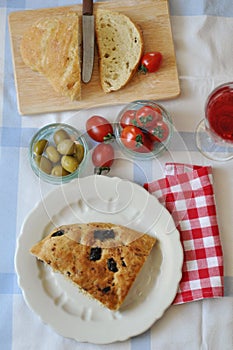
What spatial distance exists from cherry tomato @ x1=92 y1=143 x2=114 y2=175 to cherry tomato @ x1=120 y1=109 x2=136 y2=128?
0.07 meters

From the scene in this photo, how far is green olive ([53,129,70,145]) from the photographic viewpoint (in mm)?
1553

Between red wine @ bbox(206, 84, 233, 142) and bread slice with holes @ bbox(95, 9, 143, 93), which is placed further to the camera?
bread slice with holes @ bbox(95, 9, 143, 93)

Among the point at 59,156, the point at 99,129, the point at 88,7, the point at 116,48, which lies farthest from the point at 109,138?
the point at 88,7

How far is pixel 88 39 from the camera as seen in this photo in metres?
1.62

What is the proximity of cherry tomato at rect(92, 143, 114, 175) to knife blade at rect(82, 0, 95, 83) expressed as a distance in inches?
7.2

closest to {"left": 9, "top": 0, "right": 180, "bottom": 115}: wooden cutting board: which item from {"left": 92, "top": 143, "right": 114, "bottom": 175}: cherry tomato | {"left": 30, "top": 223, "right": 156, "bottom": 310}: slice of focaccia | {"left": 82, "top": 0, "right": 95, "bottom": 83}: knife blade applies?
{"left": 82, "top": 0, "right": 95, "bottom": 83}: knife blade

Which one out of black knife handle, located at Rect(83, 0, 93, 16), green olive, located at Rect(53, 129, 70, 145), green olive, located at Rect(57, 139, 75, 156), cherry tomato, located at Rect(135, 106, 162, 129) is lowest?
green olive, located at Rect(57, 139, 75, 156)

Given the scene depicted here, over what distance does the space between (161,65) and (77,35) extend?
23cm

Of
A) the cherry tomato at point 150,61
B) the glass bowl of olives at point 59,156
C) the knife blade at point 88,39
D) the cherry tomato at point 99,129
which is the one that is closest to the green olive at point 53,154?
the glass bowl of olives at point 59,156

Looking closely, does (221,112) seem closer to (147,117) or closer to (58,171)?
(147,117)

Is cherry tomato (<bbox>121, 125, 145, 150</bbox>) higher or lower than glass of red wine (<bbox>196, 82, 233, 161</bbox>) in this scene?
lower

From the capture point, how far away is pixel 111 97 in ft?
5.29

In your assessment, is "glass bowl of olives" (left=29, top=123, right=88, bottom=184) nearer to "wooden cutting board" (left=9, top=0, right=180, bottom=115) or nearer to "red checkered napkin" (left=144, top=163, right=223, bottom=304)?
"wooden cutting board" (left=9, top=0, right=180, bottom=115)

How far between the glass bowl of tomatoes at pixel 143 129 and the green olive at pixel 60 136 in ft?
0.42
